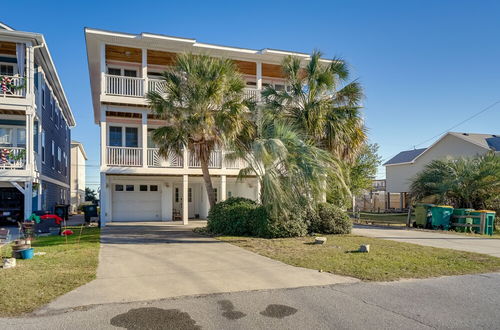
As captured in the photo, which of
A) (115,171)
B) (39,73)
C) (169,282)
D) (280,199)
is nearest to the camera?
(169,282)

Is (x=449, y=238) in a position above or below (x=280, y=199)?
below

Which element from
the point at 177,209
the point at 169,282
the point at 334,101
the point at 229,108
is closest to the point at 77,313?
the point at 169,282

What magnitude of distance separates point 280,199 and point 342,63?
22.3 ft

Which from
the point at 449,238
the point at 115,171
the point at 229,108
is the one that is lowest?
the point at 449,238

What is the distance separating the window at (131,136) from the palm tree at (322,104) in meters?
8.15

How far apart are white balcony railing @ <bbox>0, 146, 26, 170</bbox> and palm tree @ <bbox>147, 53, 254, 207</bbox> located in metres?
6.33

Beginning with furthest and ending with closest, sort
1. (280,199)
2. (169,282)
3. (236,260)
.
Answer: (280,199) < (236,260) < (169,282)

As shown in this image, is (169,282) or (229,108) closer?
(169,282)

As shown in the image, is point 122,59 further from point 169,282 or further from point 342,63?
point 169,282

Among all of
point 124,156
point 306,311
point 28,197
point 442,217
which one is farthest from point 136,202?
point 306,311

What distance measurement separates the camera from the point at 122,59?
19.4 meters

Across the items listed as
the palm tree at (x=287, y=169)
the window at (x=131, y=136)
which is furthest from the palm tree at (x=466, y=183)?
the window at (x=131, y=136)

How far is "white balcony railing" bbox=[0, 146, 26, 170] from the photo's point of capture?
50.9ft

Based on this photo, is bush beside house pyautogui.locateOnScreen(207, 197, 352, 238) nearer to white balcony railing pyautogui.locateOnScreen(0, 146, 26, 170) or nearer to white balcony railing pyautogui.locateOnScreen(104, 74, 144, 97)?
white balcony railing pyautogui.locateOnScreen(104, 74, 144, 97)
